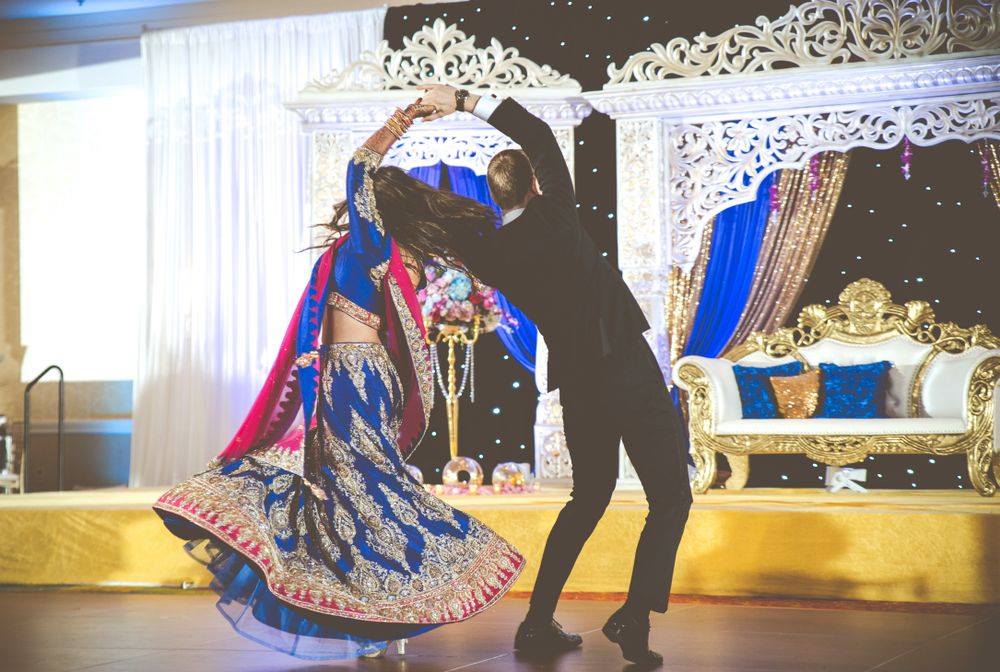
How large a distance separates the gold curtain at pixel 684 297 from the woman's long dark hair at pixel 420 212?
176 inches

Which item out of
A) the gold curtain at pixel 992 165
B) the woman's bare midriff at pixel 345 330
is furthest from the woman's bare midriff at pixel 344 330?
the gold curtain at pixel 992 165

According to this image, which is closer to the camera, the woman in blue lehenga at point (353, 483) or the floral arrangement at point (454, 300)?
the woman in blue lehenga at point (353, 483)

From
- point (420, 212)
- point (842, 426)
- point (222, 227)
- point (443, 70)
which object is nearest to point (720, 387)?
point (842, 426)

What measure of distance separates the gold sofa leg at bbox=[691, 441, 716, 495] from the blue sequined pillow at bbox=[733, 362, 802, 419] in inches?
16.1

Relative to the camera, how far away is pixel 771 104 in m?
6.89

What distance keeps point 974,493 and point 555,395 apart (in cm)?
246

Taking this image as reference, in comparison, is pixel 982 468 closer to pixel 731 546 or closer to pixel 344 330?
pixel 731 546

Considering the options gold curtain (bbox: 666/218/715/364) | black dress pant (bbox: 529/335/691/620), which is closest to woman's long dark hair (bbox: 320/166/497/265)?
black dress pant (bbox: 529/335/691/620)

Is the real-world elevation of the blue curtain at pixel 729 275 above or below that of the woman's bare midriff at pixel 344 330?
above

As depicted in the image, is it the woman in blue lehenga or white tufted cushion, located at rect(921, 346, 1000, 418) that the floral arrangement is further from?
the woman in blue lehenga

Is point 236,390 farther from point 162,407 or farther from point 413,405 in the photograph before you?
point 413,405

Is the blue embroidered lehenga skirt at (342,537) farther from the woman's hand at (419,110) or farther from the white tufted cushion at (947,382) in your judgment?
the white tufted cushion at (947,382)

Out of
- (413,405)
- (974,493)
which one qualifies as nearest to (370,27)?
(974,493)

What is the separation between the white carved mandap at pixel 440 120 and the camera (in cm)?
719
